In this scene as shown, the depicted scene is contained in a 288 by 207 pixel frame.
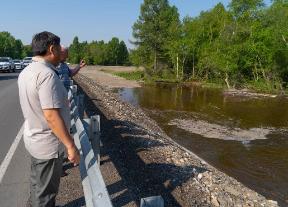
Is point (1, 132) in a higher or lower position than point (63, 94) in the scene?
lower

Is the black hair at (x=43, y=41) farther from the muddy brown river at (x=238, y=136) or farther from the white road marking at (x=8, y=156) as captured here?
the muddy brown river at (x=238, y=136)

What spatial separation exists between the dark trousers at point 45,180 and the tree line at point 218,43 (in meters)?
40.9

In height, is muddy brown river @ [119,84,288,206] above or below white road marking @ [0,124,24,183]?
below

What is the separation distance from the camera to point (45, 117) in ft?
12.2

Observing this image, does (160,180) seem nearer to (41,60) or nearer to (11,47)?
(41,60)

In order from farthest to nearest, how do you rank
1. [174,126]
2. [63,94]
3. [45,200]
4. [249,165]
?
[174,126], [249,165], [45,200], [63,94]

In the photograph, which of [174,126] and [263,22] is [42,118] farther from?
[263,22]

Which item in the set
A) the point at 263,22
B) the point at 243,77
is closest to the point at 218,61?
the point at 243,77

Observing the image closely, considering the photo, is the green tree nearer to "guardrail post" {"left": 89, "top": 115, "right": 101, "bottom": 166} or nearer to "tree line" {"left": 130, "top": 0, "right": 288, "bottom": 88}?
"tree line" {"left": 130, "top": 0, "right": 288, "bottom": 88}

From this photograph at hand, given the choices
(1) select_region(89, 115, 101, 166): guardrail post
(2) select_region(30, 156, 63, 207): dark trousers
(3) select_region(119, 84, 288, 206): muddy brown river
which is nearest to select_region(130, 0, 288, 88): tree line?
(3) select_region(119, 84, 288, 206): muddy brown river

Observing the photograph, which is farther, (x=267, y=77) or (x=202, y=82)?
(x=202, y=82)

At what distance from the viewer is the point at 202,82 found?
51281 millimetres

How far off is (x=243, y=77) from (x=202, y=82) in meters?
6.03

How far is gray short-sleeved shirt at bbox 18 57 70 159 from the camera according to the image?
12.0ft
